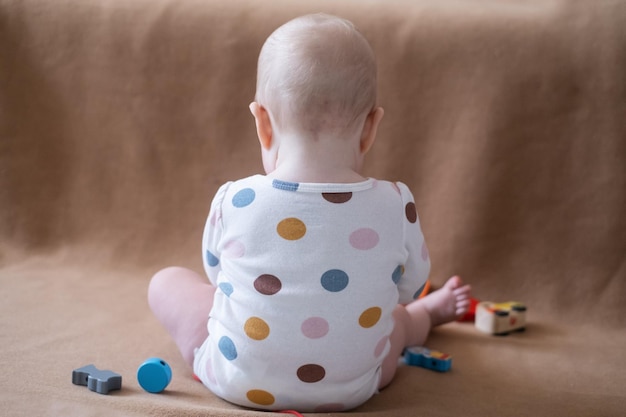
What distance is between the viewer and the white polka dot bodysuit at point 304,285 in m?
1.02

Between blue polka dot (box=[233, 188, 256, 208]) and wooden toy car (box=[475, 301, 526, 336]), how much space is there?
25.6 inches

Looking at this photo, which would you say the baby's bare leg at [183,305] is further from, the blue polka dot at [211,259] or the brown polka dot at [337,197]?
the brown polka dot at [337,197]

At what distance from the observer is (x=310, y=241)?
102 cm

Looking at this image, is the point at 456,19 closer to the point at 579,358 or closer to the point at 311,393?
the point at 579,358

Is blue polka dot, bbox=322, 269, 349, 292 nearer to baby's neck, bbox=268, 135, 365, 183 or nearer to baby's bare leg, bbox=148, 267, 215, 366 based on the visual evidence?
baby's neck, bbox=268, 135, 365, 183

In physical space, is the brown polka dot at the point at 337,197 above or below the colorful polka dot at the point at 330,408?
above

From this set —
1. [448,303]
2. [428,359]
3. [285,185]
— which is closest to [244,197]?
[285,185]

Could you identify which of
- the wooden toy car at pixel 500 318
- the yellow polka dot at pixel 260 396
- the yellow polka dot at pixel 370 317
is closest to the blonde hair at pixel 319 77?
the yellow polka dot at pixel 370 317

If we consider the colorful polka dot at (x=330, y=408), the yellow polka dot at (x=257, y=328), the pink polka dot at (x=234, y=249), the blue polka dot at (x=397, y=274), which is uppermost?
the pink polka dot at (x=234, y=249)

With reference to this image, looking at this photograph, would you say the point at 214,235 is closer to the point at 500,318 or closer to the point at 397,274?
the point at 397,274

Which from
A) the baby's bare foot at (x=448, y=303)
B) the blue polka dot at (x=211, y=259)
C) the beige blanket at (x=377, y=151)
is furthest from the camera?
the beige blanket at (x=377, y=151)

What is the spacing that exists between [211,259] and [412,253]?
29cm

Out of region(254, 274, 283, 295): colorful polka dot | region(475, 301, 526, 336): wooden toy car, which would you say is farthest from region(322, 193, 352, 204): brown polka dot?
region(475, 301, 526, 336): wooden toy car

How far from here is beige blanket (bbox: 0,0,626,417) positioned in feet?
5.18
